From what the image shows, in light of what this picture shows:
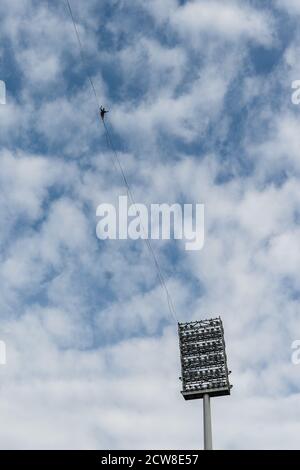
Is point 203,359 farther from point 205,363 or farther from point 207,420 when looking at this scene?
point 207,420

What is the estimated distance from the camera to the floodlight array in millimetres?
54406

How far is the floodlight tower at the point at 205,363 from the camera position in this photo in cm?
5434

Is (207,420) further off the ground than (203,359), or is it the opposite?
(203,359)

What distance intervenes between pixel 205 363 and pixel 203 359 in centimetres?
45

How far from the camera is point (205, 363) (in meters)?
55.2

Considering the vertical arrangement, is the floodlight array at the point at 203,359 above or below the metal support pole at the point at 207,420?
above

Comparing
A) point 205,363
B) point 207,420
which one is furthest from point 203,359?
point 207,420

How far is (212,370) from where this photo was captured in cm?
5494

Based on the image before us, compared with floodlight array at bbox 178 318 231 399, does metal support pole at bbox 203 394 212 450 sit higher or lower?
lower

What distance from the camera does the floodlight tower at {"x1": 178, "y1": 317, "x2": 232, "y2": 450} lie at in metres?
54.3

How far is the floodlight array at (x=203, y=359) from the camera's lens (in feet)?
178
